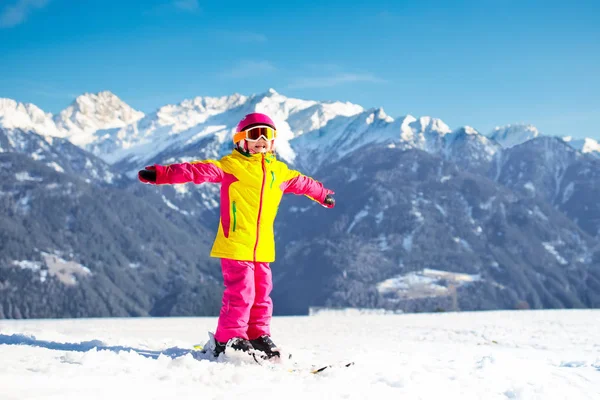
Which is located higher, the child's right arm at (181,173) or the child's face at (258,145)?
the child's face at (258,145)

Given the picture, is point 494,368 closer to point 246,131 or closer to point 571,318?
point 246,131

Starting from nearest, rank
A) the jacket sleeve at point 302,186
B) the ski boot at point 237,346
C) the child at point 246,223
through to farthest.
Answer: the ski boot at point 237,346, the child at point 246,223, the jacket sleeve at point 302,186

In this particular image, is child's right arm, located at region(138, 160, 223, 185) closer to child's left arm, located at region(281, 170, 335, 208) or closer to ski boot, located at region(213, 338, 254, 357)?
child's left arm, located at region(281, 170, 335, 208)

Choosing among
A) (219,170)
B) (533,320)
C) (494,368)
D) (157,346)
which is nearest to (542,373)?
(494,368)

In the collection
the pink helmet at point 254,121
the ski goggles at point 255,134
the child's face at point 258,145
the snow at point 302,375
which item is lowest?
the snow at point 302,375

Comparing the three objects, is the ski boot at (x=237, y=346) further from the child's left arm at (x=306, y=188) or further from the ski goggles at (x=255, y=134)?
the ski goggles at (x=255, y=134)

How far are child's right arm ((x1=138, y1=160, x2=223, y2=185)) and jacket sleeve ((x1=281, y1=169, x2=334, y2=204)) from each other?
33.6 inches

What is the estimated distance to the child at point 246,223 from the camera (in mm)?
6105

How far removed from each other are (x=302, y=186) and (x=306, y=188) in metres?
0.06

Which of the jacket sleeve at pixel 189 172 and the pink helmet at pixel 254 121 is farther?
the pink helmet at pixel 254 121

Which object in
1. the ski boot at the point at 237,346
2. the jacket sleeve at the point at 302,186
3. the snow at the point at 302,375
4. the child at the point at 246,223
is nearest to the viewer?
the snow at the point at 302,375

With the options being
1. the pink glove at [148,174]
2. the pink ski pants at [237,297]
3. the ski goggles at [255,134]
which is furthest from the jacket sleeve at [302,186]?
the pink glove at [148,174]

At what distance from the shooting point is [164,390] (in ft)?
13.0

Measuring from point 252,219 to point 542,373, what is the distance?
321 centimetres
